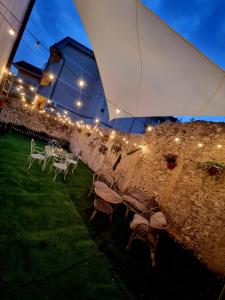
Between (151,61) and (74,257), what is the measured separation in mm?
3329

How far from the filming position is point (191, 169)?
454 centimetres

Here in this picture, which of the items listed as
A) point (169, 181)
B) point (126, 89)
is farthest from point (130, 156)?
point (126, 89)

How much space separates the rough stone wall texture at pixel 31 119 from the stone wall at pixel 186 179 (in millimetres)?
8111

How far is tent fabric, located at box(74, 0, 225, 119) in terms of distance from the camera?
2.04 metres

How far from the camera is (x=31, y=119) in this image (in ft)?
41.4

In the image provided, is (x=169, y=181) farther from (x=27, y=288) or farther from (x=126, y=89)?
(x=27, y=288)

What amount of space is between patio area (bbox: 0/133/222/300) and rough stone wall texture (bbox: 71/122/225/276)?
17.9 inches

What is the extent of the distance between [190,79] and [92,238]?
10.7 ft

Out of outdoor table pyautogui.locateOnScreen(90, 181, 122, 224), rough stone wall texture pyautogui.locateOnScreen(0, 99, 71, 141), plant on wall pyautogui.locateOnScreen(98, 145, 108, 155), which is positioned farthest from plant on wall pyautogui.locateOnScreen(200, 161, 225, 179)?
rough stone wall texture pyautogui.locateOnScreen(0, 99, 71, 141)

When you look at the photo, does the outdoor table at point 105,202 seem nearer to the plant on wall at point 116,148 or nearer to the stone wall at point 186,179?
the stone wall at point 186,179

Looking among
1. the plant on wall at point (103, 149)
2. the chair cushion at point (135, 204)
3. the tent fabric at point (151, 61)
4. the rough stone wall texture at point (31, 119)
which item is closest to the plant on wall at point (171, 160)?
the chair cushion at point (135, 204)

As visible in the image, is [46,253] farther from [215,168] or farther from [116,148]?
[116,148]

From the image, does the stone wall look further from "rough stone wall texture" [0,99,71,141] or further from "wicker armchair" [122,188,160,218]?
"rough stone wall texture" [0,99,71,141]

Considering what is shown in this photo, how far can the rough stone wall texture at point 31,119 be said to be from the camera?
11617 millimetres
